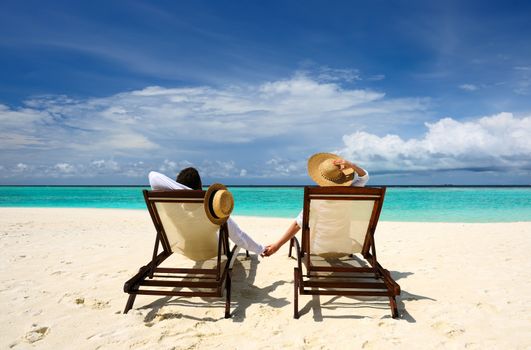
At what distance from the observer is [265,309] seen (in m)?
3.55

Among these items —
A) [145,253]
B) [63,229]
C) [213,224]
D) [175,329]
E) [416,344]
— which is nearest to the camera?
[416,344]

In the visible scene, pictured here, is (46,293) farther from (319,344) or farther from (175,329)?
(319,344)

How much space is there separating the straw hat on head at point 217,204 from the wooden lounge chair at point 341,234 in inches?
31.1

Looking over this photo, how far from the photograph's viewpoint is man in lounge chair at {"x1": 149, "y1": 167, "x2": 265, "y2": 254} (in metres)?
3.79

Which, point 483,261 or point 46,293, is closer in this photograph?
point 46,293

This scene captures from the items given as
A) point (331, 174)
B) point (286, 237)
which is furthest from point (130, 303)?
point (331, 174)

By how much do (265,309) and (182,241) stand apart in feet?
3.91

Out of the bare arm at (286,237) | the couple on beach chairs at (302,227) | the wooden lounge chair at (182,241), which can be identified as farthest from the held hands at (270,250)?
the wooden lounge chair at (182,241)

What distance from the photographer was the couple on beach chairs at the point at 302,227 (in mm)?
3398

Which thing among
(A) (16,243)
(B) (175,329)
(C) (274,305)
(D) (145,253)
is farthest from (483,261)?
(A) (16,243)

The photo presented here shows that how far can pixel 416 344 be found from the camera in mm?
2848

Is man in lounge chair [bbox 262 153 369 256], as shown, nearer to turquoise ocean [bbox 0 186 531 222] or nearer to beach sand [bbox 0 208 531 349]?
beach sand [bbox 0 208 531 349]

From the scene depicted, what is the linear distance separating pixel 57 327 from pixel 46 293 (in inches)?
41.6

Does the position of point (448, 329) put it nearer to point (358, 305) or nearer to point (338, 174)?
point (358, 305)
